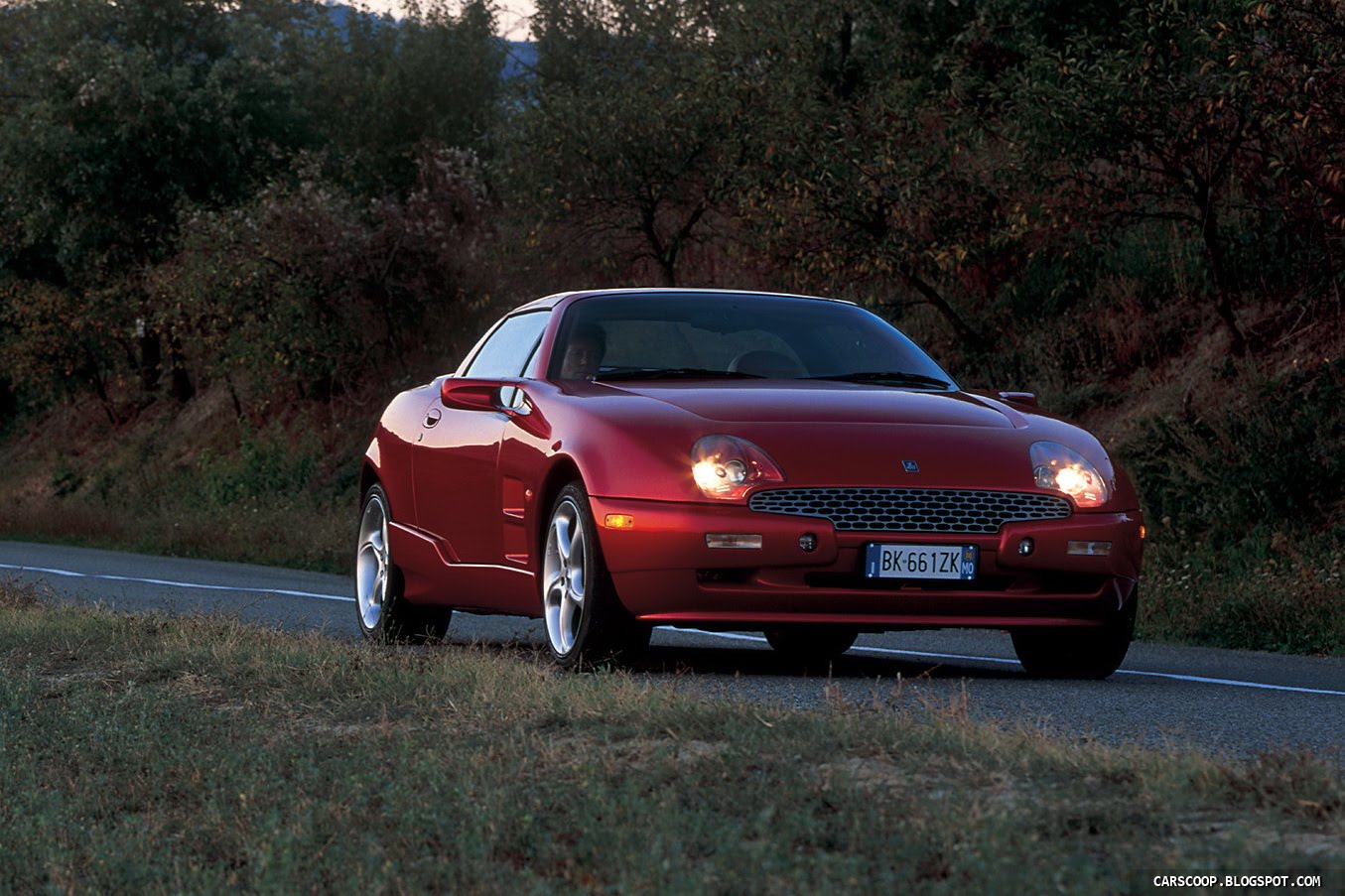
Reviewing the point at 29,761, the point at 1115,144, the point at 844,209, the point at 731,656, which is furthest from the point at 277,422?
the point at 29,761

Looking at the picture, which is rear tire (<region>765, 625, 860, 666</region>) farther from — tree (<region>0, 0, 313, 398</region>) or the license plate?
tree (<region>0, 0, 313, 398</region>)

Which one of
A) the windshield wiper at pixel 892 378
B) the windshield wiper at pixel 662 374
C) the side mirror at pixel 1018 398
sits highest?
the windshield wiper at pixel 662 374

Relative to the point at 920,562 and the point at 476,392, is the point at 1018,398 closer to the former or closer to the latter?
the point at 920,562

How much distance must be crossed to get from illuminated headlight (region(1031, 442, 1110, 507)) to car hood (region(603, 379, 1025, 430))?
0.72 feet

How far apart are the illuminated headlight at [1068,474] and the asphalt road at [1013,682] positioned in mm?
812

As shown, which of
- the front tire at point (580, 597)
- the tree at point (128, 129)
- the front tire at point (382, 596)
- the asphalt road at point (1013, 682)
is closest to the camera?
the asphalt road at point (1013, 682)

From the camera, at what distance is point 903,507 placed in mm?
8523

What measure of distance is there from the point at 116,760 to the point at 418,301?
28.6m

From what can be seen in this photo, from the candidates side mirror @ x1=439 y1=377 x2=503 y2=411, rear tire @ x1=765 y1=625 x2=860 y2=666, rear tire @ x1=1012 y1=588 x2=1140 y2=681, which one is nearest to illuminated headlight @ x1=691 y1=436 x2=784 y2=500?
rear tire @ x1=1012 y1=588 x2=1140 y2=681

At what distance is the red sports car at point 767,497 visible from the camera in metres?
8.45

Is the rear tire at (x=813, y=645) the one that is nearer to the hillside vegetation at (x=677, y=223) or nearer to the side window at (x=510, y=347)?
the side window at (x=510, y=347)

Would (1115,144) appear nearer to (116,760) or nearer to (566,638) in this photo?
(566,638)

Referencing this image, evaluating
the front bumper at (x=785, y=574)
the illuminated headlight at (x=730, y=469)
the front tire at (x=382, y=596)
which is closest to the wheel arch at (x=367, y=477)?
the front tire at (x=382, y=596)

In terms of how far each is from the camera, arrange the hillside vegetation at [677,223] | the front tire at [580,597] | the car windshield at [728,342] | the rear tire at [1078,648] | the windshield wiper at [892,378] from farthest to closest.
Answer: the hillside vegetation at [677,223] → the windshield wiper at [892,378] → the car windshield at [728,342] → the rear tire at [1078,648] → the front tire at [580,597]
